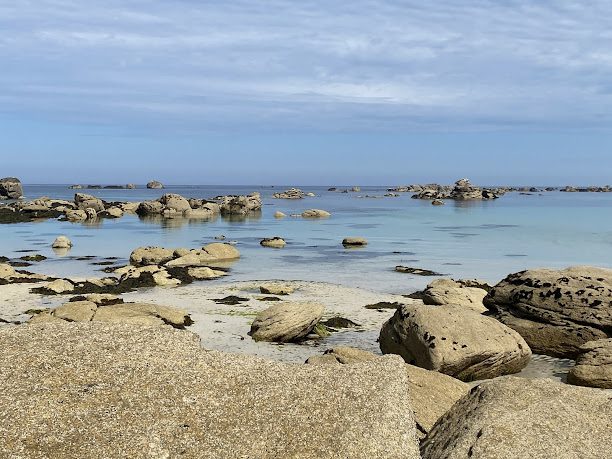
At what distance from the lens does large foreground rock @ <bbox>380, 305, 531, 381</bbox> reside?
1326 centimetres

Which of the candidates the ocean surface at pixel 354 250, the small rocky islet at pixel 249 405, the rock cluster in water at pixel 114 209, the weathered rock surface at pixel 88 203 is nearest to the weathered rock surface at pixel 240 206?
the rock cluster in water at pixel 114 209

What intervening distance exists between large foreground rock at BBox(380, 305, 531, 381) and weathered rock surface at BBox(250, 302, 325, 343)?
132 inches

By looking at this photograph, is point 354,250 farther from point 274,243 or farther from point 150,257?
point 150,257

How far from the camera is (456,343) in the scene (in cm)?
1341

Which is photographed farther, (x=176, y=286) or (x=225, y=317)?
(x=176, y=286)

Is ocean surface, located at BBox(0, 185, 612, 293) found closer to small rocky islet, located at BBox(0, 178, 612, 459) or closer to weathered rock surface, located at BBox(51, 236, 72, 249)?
weathered rock surface, located at BBox(51, 236, 72, 249)

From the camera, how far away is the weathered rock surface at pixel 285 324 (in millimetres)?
17359

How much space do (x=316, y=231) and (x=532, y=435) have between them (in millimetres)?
55677

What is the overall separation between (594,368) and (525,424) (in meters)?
6.88

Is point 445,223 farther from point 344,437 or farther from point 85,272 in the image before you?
point 344,437

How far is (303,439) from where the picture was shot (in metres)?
6.55

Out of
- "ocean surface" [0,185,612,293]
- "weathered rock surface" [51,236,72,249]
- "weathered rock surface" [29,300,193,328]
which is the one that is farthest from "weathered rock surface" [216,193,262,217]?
"weathered rock surface" [29,300,193,328]

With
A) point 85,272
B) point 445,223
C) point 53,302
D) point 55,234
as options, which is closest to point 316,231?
point 445,223

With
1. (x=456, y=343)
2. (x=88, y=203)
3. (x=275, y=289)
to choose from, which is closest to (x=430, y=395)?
(x=456, y=343)
